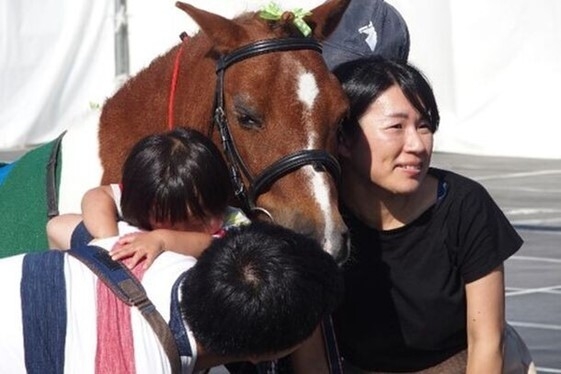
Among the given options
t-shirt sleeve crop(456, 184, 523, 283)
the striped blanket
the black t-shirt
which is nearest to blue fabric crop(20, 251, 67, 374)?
the striped blanket

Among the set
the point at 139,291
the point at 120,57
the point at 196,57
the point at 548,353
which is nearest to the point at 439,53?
the point at 120,57

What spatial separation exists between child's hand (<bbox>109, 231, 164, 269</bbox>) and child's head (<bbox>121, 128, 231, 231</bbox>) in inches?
5.2

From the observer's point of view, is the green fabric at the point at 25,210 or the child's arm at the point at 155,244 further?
the green fabric at the point at 25,210

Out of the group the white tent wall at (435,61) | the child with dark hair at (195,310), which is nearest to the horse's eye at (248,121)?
the child with dark hair at (195,310)

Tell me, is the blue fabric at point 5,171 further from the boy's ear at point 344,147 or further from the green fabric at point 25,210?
the boy's ear at point 344,147

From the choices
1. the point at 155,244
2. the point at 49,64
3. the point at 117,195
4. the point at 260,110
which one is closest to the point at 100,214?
the point at 117,195

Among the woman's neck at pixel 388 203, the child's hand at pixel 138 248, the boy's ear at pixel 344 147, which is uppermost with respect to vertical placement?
the child's hand at pixel 138 248

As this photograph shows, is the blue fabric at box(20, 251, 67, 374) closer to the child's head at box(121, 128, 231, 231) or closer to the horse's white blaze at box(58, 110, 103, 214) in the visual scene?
the child's head at box(121, 128, 231, 231)

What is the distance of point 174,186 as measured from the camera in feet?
10.5

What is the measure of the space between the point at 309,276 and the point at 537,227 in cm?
843

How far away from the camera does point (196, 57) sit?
4094mm

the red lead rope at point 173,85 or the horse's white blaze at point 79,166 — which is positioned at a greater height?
the red lead rope at point 173,85

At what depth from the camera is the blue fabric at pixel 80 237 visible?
339 cm

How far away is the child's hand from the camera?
287cm
